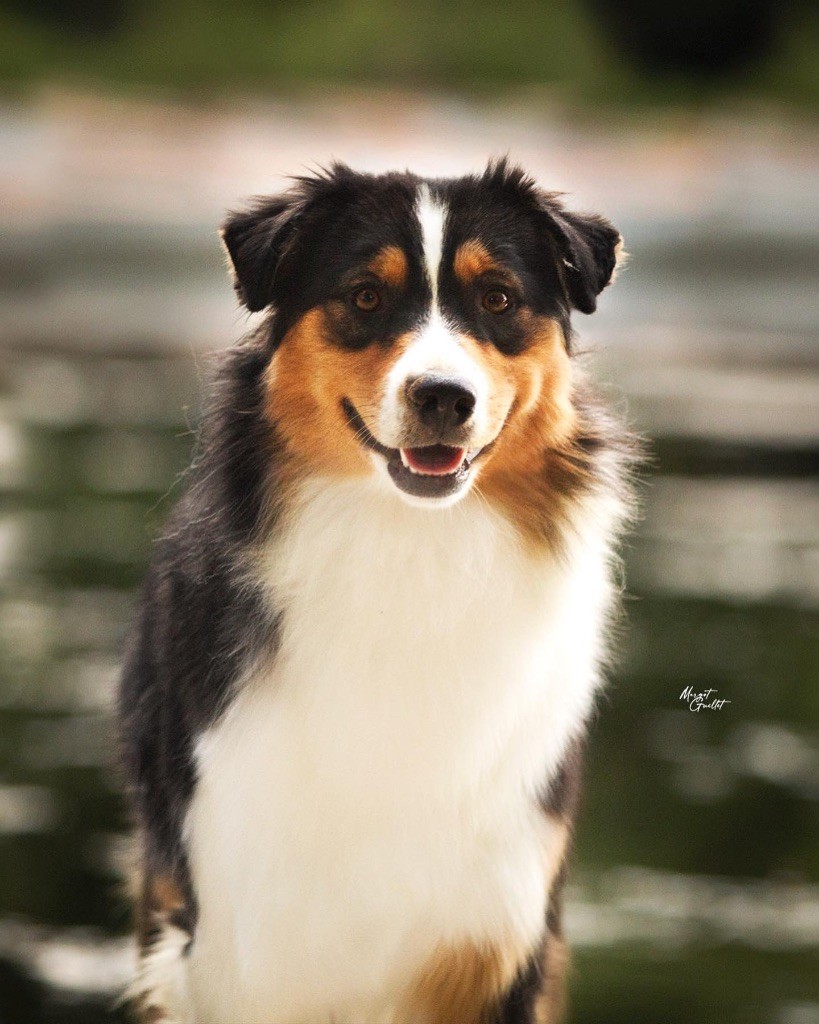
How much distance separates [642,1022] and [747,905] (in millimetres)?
955

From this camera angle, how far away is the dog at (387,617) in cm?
350

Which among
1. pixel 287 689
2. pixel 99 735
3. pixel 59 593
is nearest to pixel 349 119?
pixel 59 593

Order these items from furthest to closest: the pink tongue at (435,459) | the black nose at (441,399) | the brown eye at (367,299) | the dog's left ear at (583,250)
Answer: the dog's left ear at (583,250) < the brown eye at (367,299) < the pink tongue at (435,459) < the black nose at (441,399)

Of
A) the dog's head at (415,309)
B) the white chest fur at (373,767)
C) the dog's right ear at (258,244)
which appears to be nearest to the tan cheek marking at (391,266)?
A: the dog's head at (415,309)

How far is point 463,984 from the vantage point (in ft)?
11.6

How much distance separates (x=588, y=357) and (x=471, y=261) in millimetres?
674

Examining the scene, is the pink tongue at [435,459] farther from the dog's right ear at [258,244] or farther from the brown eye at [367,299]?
the dog's right ear at [258,244]

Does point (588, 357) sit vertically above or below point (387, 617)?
above

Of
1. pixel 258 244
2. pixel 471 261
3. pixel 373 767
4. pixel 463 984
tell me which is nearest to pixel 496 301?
pixel 471 261

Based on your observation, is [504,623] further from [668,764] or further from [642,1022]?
[668,764]

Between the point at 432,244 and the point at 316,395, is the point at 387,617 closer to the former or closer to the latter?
the point at 316,395

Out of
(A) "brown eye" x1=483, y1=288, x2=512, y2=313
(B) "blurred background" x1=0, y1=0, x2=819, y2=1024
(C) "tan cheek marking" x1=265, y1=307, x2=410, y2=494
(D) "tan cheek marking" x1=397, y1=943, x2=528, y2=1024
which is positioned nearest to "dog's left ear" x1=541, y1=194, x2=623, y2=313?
(A) "brown eye" x1=483, y1=288, x2=512, y2=313

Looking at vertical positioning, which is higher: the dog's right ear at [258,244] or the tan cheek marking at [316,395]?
the dog's right ear at [258,244]

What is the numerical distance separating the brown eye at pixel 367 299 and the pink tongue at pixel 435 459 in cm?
33
